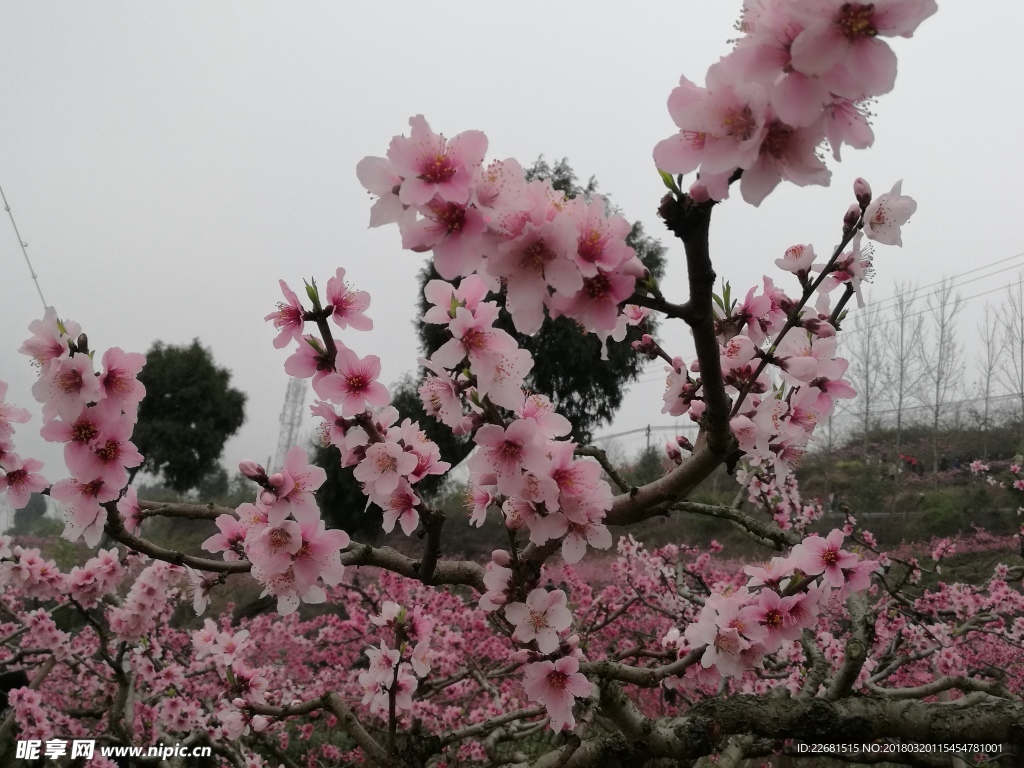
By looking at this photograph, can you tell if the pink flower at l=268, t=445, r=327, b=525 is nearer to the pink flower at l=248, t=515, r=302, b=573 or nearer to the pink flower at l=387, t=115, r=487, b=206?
the pink flower at l=248, t=515, r=302, b=573

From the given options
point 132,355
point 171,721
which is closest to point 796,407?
point 132,355

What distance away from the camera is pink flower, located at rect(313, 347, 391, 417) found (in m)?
1.25

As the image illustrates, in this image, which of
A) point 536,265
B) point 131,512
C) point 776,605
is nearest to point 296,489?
point 131,512

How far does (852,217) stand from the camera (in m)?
1.16

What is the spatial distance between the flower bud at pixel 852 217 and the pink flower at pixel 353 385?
3.22 feet

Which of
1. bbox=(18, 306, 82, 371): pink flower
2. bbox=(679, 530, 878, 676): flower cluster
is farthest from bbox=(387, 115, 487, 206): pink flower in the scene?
bbox=(679, 530, 878, 676): flower cluster

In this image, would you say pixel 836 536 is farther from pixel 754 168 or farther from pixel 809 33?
pixel 809 33

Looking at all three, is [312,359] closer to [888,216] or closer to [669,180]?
[669,180]

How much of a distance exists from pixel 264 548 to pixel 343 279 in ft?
1.95

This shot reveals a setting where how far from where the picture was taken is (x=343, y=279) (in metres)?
1.30

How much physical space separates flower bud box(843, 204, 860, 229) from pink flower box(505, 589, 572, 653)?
938mm

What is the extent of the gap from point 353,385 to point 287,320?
0.63ft

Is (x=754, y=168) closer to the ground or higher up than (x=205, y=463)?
closer to the ground

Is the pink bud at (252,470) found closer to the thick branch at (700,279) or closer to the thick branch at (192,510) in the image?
the thick branch at (192,510)
